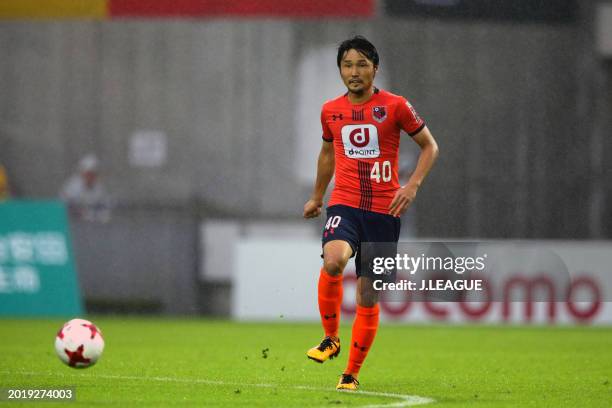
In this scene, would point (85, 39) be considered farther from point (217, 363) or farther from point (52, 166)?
point (217, 363)

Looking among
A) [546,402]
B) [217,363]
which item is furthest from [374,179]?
[217,363]

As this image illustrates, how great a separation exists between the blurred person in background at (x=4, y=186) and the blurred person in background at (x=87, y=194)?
97 centimetres

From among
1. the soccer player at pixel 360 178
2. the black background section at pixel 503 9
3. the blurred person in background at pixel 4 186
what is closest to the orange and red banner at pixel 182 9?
the black background section at pixel 503 9

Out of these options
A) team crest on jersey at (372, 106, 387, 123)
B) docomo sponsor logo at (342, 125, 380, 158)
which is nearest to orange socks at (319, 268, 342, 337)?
docomo sponsor logo at (342, 125, 380, 158)

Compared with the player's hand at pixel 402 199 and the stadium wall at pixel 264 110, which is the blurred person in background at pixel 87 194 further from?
the player's hand at pixel 402 199

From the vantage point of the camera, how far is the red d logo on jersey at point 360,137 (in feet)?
26.7

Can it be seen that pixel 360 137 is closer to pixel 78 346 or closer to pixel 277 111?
pixel 78 346

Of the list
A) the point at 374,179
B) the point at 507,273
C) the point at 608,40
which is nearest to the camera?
the point at 374,179

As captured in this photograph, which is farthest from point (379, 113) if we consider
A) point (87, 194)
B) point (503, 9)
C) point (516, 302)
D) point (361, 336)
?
point (503, 9)

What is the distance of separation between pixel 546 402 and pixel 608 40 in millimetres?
15473

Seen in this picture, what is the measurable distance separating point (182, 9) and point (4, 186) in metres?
4.47

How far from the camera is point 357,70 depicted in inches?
316

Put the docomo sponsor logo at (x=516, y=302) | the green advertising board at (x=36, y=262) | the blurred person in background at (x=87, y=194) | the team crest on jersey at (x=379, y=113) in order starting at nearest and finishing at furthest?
the team crest on jersey at (x=379, y=113) → the docomo sponsor logo at (x=516, y=302) → the green advertising board at (x=36, y=262) → the blurred person in background at (x=87, y=194)

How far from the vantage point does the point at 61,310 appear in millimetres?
18062
